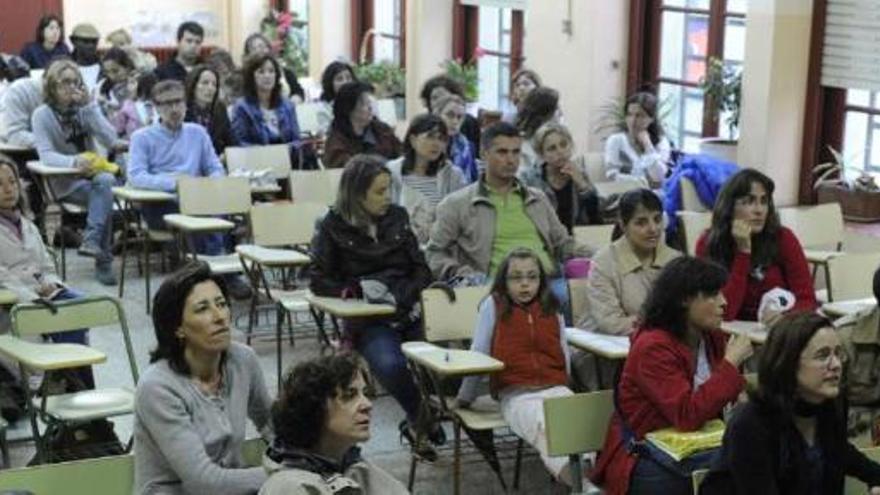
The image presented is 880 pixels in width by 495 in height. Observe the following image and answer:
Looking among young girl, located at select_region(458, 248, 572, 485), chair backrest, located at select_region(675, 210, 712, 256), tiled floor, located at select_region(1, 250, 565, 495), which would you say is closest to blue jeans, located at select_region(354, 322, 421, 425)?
tiled floor, located at select_region(1, 250, 565, 495)

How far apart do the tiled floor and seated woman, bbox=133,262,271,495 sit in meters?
1.49

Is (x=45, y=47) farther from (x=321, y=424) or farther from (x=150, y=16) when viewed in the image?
(x=321, y=424)

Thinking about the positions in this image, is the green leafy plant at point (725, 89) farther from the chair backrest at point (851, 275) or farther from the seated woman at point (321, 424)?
the seated woman at point (321, 424)

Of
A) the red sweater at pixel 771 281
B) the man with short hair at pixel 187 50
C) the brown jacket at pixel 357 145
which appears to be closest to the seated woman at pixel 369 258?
the red sweater at pixel 771 281

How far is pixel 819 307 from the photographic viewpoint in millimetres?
5586

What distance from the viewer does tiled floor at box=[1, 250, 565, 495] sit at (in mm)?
5234

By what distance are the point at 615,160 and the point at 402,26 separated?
4.51 m

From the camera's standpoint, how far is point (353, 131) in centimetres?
819

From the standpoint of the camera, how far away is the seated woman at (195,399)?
3.58 meters

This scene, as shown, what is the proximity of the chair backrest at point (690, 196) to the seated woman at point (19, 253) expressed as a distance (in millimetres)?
3320

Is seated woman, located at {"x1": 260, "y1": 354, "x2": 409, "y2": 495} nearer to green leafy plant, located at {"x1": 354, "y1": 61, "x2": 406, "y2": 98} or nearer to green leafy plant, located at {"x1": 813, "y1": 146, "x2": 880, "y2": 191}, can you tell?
green leafy plant, located at {"x1": 813, "y1": 146, "x2": 880, "y2": 191}

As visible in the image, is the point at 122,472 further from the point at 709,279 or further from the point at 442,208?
the point at 442,208

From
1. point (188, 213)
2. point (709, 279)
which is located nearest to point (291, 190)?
point (188, 213)

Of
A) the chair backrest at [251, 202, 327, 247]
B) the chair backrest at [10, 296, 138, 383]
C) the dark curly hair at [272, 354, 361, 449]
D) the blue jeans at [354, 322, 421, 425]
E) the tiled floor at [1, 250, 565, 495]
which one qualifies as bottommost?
the tiled floor at [1, 250, 565, 495]
